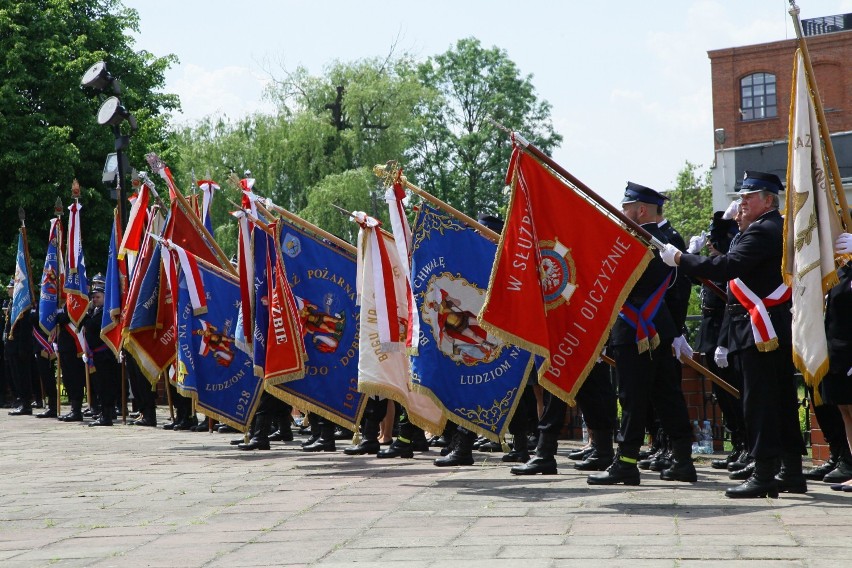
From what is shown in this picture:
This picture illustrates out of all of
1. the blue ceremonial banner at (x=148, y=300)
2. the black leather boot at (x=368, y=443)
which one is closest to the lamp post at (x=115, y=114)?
the blue ceremonial banner at (x=148, y=300)

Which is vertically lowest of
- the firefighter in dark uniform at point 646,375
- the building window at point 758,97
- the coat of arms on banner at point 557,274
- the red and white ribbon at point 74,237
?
the firefighter in dark uniform at point 646,375

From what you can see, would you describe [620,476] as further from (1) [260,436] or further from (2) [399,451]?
(1) [260,436]

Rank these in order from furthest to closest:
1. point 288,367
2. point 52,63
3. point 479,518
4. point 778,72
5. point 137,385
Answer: point 778,72 → point 52,63 → point 137,385 → point 288,367 → point 479,518

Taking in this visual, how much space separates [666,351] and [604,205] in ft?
3.77

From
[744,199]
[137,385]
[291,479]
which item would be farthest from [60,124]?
[744,199]

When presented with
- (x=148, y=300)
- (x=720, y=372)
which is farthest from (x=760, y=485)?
(x=148, y=300)

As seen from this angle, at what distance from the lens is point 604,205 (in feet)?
25.7

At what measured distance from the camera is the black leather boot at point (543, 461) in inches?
345

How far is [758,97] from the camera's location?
5266 cm

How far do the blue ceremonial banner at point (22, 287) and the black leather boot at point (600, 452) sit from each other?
12306 millimetres

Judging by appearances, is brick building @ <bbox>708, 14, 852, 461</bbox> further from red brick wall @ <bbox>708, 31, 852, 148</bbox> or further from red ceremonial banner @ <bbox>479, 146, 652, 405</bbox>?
red ceremonial banner @ <bbox>479, 146, 652, 405</bbox>

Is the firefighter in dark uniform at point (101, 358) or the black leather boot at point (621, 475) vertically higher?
the firefighter in dark uniform at point (101, 358)

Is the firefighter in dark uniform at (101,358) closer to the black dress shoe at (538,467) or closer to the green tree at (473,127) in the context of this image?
the black dress shoe at (538,467)

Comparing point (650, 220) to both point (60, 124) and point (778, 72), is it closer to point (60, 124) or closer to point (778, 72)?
point (60, 124)
